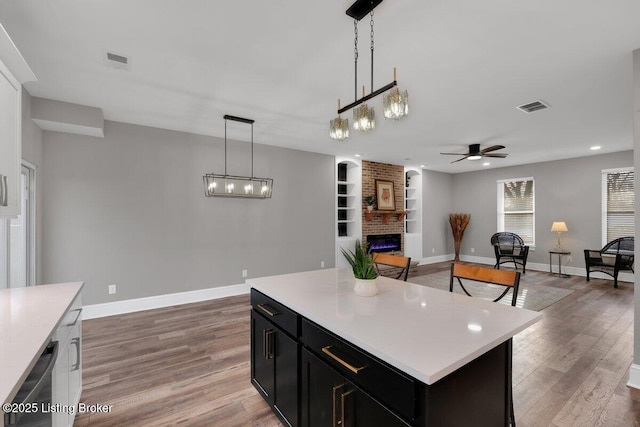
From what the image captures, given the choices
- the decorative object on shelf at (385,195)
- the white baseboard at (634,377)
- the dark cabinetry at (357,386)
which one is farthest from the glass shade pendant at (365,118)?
the decorative object on shelf at (385,195)

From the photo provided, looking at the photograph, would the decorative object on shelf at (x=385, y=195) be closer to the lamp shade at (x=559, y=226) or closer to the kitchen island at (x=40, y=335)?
the lamp shade at (x=559, y=226)

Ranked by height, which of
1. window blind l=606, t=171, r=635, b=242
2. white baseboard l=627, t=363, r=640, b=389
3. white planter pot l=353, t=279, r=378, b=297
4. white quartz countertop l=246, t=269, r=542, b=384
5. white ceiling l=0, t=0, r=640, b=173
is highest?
white ceiling l=0, t=0, r=640, b=173

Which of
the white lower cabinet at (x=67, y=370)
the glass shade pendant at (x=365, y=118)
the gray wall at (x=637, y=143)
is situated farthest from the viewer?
the gray wall at (x=637, y=143)

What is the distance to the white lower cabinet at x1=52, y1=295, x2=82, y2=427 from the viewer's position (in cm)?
146

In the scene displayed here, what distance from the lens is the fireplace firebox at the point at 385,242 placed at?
278 inches

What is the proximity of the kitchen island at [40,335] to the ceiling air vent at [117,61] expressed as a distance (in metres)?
1.86

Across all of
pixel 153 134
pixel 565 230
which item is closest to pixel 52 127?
pixel 153 134

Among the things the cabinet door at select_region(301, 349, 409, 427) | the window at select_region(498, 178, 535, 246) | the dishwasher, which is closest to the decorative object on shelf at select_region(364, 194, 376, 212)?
the window at select_region(498, 178, 535, 246)

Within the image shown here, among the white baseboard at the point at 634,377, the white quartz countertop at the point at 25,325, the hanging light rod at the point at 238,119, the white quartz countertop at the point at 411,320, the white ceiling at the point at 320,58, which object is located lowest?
the white baseboard at the point at 634,377

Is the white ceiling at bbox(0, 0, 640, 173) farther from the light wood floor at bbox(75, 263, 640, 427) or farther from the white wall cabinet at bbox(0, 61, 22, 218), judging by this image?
the light wood floor at bbox(75, 263, 640, 427)

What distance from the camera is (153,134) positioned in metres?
4.34

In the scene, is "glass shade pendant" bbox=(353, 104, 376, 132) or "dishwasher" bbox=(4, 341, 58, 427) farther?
"glass shade pendant" bbox=(353, 104, 376, 132)

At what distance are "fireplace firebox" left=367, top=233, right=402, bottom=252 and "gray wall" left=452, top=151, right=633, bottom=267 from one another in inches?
106

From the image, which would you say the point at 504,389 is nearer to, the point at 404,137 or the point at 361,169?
the point at 404,137
